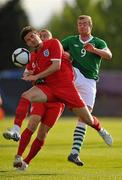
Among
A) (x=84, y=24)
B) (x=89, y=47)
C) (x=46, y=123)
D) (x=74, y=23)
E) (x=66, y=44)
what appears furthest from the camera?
(x=74, y=23)

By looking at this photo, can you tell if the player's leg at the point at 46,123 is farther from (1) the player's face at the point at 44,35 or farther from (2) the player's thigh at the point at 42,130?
(1) the player's face at the point at 44,35

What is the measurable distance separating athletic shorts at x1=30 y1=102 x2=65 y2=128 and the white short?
0.88 m

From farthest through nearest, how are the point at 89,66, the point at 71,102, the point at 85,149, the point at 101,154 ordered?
the point at 85,149, the point at 101,154, the point at 89,66, the point at 71,102

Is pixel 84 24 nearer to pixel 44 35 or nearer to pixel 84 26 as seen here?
pixel 84 26

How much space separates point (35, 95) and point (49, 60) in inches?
21.8

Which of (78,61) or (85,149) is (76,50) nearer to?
(78,61)

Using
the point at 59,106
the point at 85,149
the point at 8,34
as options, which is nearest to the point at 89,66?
the point at 59,106

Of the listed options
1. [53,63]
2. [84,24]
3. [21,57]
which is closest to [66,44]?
[84,24]

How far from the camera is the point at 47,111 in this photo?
1261 centimetres

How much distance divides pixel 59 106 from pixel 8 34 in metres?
57.5

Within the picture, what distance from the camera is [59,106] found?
1266 cm

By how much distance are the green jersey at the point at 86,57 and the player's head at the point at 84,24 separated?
7.5 inches

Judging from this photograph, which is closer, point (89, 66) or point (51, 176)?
point (51, 176)

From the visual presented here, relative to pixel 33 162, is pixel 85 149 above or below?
below
